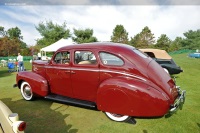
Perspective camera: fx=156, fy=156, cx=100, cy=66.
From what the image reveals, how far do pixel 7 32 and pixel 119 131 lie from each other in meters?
87.3

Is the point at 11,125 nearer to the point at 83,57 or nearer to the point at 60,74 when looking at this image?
the point at 60,74

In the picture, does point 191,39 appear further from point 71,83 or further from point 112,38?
point 71,83

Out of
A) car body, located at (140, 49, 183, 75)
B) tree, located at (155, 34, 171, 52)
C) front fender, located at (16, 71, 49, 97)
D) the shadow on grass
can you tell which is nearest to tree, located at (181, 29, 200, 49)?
tree, located at (155, 34, 171, 52)

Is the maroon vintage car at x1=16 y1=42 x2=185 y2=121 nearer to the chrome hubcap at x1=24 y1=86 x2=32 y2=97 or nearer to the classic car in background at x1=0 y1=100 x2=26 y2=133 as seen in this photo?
the chrome hubcap at x1=24 y1=86 x2=32 y2=97

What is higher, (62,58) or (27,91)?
(62,58)

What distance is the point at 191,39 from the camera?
6725 cm

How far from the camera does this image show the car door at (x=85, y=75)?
12.7ft

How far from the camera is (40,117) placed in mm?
4035

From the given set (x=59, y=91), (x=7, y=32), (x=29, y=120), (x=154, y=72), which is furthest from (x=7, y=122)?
(x=7, y=32)

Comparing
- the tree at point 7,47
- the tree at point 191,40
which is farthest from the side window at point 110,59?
the tree at point 191,40

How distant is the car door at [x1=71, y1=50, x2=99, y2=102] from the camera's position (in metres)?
3.87

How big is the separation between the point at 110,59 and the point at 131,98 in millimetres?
1049

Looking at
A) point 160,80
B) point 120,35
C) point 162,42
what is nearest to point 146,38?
point 162,42

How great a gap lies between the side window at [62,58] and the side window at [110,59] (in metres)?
1.19
